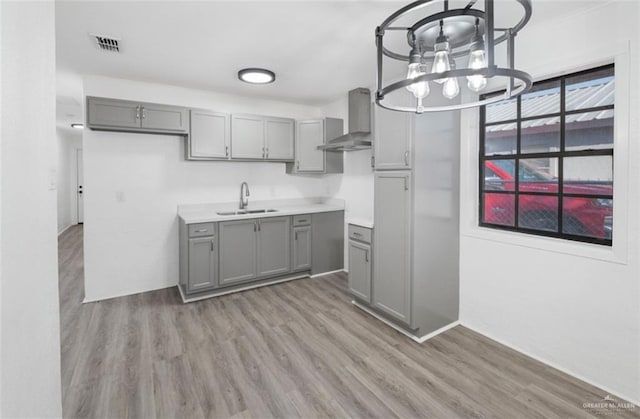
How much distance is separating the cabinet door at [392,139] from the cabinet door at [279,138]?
5.49 ft

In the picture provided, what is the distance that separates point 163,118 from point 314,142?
74.9 inches

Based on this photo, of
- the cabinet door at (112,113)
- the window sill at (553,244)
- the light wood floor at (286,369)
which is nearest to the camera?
the light wood floor at (286,369)

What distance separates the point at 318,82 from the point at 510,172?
2241mm

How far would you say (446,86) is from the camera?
142 cm

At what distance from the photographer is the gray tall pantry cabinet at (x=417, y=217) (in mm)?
2629

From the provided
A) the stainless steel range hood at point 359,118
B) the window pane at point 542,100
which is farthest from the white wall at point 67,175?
the window pane at point 542,100

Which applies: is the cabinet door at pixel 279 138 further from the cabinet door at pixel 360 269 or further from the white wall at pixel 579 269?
the white wall at pixel 579 269

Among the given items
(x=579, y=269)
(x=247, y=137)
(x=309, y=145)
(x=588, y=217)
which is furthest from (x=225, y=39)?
(x=579, y=269)

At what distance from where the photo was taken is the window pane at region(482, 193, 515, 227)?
2.66m

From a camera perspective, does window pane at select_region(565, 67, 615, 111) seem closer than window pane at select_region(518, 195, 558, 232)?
Yes

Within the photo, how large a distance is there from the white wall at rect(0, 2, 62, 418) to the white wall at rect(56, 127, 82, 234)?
24.1 feet

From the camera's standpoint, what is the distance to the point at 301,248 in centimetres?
420

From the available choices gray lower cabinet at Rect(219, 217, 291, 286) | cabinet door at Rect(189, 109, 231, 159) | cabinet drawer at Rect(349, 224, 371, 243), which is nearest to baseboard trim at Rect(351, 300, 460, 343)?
cabinet drawer at Rect(349, 224, 371, 243)

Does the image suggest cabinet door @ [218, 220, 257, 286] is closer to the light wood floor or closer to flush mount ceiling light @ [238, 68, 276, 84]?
the light wood floor
